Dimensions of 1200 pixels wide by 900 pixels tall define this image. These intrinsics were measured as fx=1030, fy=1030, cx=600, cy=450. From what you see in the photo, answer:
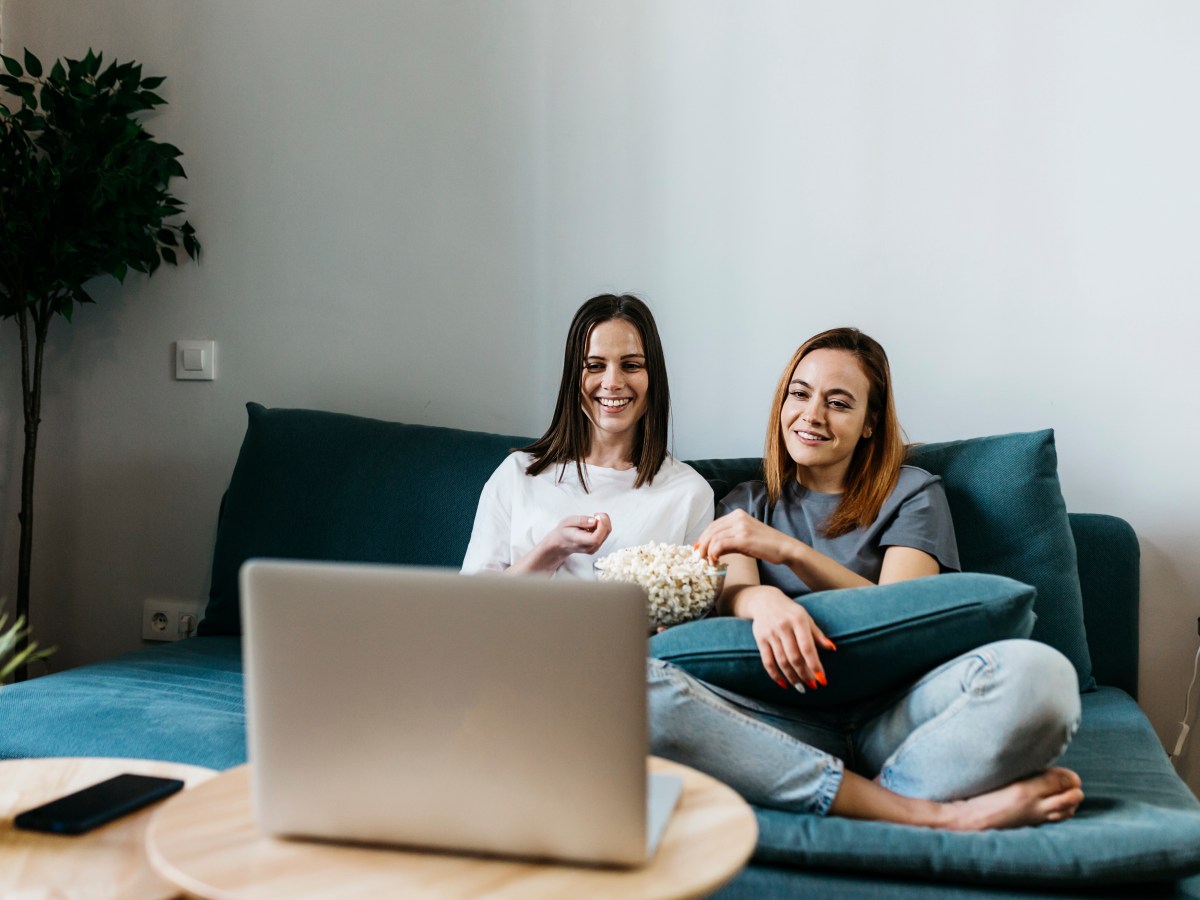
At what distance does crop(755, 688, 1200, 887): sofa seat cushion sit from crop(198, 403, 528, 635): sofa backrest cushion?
3.47 ft

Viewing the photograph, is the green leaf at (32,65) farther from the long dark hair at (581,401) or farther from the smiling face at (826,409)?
the smiling face at (826,409)

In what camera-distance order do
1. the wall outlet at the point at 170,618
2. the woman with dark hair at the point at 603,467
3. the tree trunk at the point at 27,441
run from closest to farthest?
the woman with dark hair at the point at 603,467 → the tree trunk at the point at 27,441 → the wall outlet at the point at 170,618

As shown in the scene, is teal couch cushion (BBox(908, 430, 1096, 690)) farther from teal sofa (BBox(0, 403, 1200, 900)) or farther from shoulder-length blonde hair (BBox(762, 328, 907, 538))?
shoulder-length blonde hair (BBox(762, 328, 907, 538))

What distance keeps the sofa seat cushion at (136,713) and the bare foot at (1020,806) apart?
0.97 meters

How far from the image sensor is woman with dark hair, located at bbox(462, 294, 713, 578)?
1.83m

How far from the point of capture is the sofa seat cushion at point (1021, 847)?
1104 millimetres

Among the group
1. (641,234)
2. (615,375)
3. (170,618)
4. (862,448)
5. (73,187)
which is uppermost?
(73,187)

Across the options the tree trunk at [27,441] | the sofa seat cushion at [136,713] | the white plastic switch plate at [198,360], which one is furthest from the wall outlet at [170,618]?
the sofa seat cushion at [136,713]

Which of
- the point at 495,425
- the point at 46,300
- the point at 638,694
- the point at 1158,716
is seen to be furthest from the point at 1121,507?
the point at 46,300

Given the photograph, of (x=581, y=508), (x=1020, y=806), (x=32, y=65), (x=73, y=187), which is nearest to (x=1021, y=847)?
(x=1020, y=806)

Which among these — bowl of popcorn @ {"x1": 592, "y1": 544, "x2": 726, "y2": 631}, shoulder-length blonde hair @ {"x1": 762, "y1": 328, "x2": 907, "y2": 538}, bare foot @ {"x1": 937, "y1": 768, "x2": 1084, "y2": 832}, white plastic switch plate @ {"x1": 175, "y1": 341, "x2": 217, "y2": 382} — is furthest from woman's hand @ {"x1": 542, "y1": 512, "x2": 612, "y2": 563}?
white plastic switch plate @ {"x1": 175, "y1": 341, "x2": 217, "y2": 382}

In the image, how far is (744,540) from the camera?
148cm

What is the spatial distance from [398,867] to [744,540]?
0.83 metres

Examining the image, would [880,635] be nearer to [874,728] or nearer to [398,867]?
[874,728]
